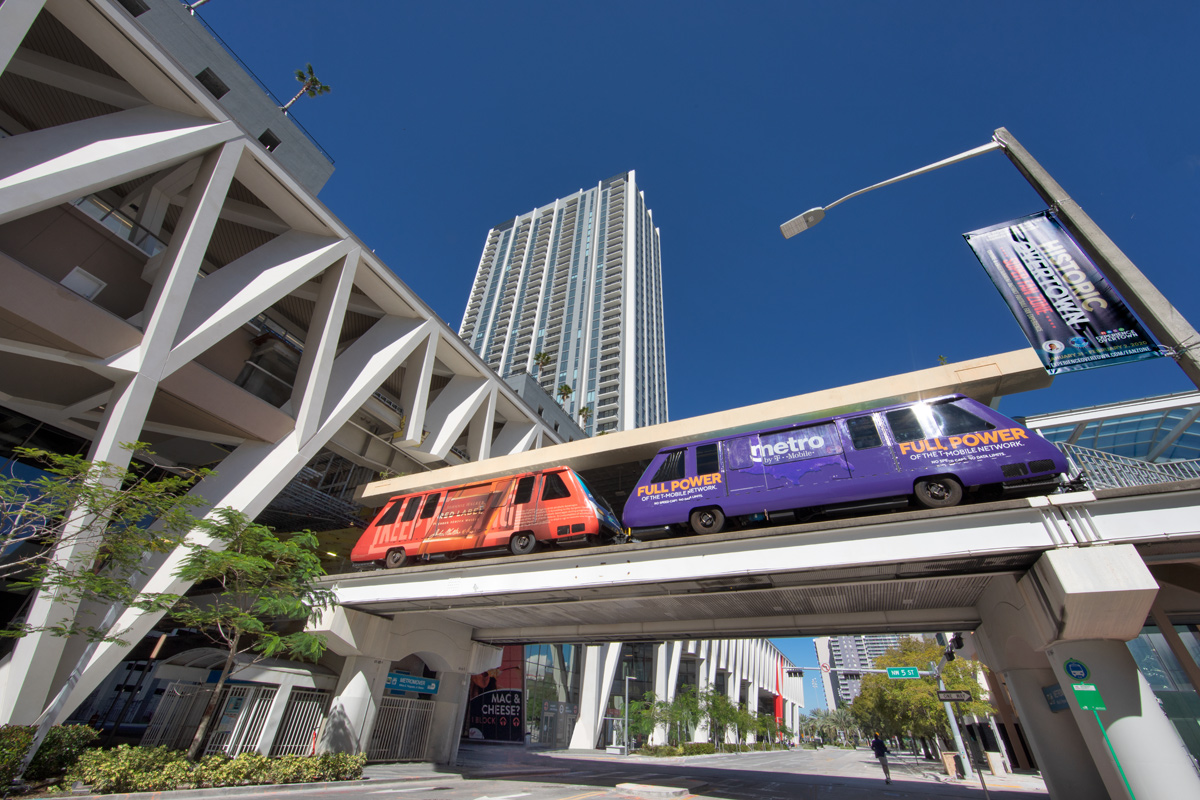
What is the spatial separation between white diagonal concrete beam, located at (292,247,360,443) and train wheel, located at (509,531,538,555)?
8978mm

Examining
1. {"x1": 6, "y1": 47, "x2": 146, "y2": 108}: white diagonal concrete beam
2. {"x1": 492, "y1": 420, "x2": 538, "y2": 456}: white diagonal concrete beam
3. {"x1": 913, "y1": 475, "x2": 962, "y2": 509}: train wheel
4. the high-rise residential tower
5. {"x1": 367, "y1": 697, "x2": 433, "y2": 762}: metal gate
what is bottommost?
{"x1": 367, "y1": 697, "x2": 433, "y2": 762}: metal gate

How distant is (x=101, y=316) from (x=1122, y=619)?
22411 millimetres

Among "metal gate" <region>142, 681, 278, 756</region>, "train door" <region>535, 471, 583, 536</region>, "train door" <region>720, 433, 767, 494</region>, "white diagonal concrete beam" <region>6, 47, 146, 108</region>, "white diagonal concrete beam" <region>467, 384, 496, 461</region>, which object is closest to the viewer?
"train door" <region>720, 433, 767, 494</region>

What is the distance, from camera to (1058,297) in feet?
20.9

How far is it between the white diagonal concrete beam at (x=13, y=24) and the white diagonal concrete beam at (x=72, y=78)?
4525 mm

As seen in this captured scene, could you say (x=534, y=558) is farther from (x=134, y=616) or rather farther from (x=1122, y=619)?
(x=134, y=616)

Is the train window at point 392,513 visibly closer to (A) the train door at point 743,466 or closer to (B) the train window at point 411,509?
(B) the train window at point 411,509

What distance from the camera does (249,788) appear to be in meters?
11.3

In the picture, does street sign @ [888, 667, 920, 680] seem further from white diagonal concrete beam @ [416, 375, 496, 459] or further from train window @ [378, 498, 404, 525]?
white diagonal concrete beam @ [416, 375, 496, 459]

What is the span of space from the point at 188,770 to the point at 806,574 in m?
13.7

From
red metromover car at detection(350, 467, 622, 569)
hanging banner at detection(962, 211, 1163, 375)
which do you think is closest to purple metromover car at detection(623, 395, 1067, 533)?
red metromover car at detection(350, 467, 622, 569)

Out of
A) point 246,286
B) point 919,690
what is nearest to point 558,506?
point 246,286

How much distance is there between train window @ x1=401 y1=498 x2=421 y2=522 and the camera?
15.3m

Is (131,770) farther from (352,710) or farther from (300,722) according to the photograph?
(352,710)
